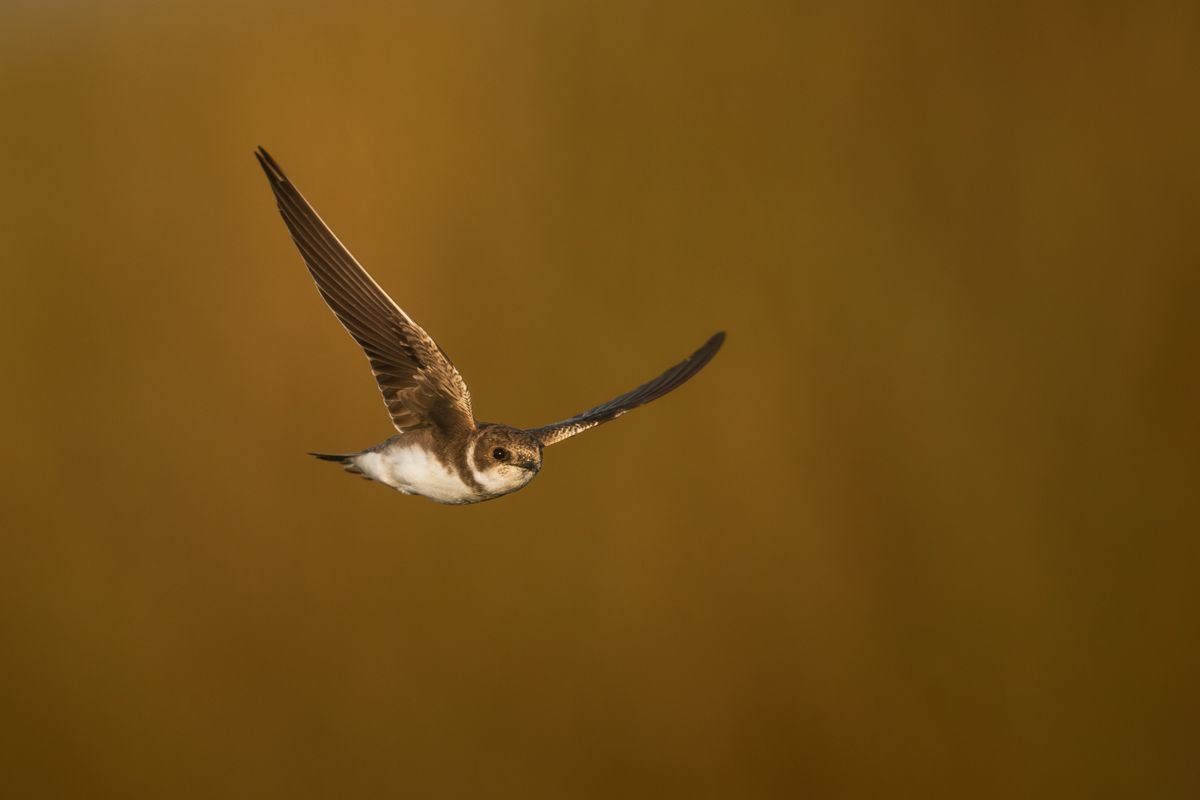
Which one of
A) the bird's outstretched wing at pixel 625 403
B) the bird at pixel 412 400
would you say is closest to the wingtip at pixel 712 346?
the bird's outstretched wing at pixel 625 403

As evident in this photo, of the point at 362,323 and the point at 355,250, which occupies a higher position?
the point at 355,250

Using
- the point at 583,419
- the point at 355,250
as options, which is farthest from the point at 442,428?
the point at 355,250

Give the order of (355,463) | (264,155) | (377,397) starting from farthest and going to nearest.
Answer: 1. (377,397)
2. (355,463)
3. (264,155)

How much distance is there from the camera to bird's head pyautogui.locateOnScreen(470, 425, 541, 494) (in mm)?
2119

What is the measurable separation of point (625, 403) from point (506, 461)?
0.60 meters

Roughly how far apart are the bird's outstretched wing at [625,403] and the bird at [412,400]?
0.07 feet

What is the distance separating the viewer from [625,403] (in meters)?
2.68

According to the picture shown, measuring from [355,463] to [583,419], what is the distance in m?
0.48

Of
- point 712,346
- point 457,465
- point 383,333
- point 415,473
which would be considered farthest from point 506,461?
point 712,346

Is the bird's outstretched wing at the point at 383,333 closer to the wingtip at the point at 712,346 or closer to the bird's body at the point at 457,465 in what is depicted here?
the bird's body at the point at 457,465

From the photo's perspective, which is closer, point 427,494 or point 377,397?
point 427,494

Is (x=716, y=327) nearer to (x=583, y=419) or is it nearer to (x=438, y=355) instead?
(x=583, y=419)

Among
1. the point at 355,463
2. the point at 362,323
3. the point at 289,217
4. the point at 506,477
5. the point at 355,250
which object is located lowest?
the point at 506,477

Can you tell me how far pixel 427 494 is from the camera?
2223 millimetres
